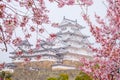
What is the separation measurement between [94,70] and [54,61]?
112ft

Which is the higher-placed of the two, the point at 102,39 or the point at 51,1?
the point at 51,1

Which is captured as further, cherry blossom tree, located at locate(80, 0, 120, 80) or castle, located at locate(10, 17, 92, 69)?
castle, located at locate(10, 17, 92, 69)

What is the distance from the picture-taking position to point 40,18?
5.07 m

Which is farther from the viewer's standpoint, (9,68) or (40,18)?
(9,68)

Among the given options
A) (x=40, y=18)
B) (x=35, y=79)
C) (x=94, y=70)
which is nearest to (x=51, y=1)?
(x=40, y=18)

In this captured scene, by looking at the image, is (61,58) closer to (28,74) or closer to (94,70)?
(28,74)

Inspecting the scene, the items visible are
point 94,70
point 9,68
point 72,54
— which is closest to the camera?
point 94,70

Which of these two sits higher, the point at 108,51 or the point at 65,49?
the point at 108,51

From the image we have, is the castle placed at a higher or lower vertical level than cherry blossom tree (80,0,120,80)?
lower

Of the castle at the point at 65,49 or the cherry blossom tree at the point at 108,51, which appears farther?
the castle at the point at 65,49

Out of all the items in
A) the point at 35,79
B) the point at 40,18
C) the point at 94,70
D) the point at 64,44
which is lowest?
the point at 35,79

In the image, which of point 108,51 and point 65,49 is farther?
point 65,49

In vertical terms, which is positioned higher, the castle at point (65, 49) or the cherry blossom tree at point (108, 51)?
the cherry blossom tree at point (108, 51)

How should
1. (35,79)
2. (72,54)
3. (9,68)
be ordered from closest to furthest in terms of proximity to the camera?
1. (35,79)
2. (9,68)
3. (72,54)
